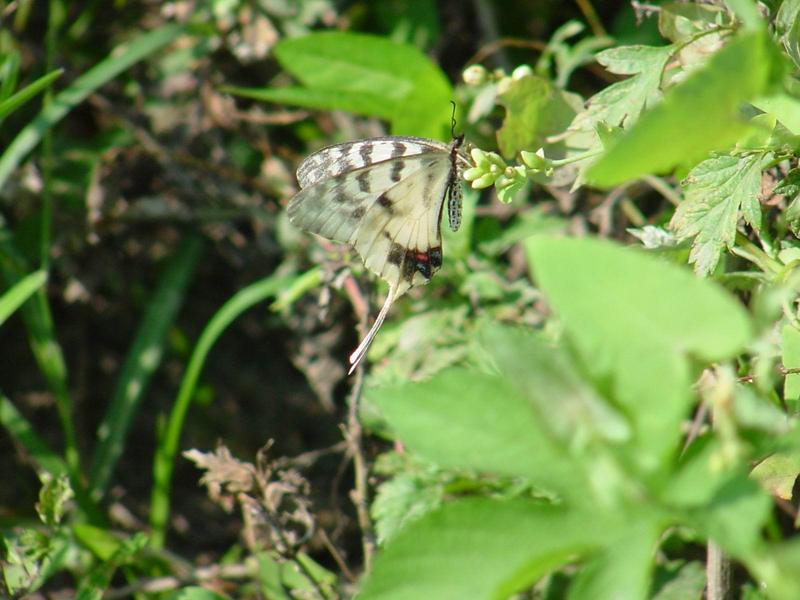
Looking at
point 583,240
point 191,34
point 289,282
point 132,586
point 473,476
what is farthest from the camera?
point 191,34

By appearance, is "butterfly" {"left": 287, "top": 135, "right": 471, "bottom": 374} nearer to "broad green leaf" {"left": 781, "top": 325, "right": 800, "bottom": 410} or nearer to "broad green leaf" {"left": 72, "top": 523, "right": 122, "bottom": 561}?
"broad green leaf" {"left": 781, "top": 325, "right": 800, "bottom": 410}

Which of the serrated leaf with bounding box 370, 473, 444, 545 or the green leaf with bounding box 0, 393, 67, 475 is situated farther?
the green leaf with bounding box 0, 393, 67, 475

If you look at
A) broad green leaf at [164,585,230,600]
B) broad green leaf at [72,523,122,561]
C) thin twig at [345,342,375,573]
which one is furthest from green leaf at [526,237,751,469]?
broad green leaf at [72,523,122,561]

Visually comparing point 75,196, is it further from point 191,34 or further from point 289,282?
point 289,282

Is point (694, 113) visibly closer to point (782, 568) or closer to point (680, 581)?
point (782, 568)

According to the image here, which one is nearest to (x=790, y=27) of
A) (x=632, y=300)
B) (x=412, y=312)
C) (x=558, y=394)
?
(x=632, y=300)

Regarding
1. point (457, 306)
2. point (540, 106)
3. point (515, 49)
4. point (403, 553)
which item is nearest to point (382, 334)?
point (457, 306)
